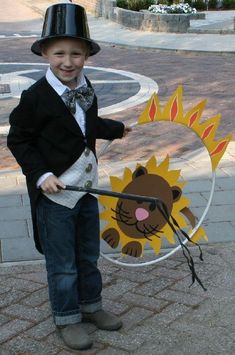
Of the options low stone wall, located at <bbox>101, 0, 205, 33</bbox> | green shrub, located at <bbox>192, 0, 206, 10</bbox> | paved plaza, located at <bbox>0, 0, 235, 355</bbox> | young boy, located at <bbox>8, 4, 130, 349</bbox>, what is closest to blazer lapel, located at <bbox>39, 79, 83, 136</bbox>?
young boy, located at <bbox>8, 4, 130, 349</bbox>

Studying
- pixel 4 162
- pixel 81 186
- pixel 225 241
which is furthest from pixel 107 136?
pixel 4 162

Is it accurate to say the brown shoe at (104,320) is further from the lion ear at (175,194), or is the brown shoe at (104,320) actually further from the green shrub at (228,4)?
the green shrub at (228,4)

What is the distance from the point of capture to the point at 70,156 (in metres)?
3.08

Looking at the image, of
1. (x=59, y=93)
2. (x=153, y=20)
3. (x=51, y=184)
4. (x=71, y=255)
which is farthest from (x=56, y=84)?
(x=153, y=20)

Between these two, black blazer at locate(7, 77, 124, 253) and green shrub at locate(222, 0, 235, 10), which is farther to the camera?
green shrub at locate(222, 0, 235, 10)

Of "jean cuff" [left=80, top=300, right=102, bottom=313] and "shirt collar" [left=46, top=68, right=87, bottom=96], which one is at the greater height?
"shirt collar" [left=46, top=68, right=87, bottom=96]

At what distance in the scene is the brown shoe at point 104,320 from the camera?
328 cm

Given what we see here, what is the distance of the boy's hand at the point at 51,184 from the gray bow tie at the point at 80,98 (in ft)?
1.12

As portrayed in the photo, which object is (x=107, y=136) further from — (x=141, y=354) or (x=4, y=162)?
(x=4, y=162)

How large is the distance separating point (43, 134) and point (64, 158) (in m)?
0.16

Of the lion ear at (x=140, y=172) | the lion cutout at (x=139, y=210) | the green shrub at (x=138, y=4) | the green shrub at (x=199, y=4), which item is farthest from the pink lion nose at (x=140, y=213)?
the green shrub at (x=199, y=4)

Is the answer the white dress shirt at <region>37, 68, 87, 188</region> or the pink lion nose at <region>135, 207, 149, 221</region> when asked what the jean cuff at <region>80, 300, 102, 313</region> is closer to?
the pink lion nose at <region>135, 207, 149, 221</region>

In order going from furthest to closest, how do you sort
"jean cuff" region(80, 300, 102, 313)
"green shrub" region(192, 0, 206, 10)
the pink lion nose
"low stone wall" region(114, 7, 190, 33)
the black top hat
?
"green shrub" region(192, 0, 206, 10) → "low stone wall" region(114, 7, 190, 33) → the pink lion nose → "jean cuff" region(80, 300, 102, 313) → the black top hat

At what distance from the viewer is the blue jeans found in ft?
10.3
